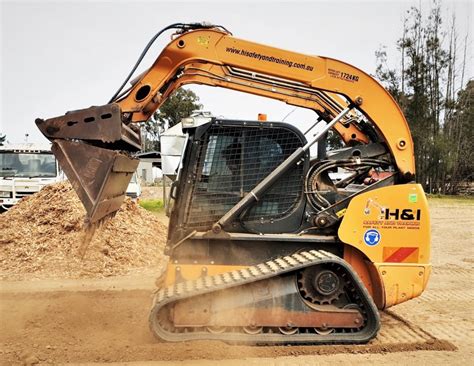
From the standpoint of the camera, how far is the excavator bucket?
470cm

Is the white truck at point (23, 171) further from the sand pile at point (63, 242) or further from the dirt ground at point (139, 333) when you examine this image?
the dirt ground at point (139, 333)

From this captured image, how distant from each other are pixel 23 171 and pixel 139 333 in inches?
408

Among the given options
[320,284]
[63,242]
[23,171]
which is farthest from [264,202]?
[23,171]

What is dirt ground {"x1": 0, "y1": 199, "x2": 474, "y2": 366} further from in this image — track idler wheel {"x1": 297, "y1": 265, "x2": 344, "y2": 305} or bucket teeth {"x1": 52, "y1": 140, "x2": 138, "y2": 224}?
bucket teeth {"x1": 52, "y1": 140, "x2": 138, "y2": 224}

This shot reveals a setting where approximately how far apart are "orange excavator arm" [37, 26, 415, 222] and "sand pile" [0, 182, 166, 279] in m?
3.46

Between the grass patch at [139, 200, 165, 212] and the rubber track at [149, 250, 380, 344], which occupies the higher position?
the grass patch at [139, 200, 165, 212]

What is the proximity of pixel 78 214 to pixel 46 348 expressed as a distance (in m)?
5.26

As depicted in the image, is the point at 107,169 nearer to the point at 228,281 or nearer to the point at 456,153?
the point at 228,281

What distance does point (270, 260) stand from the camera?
205 inches

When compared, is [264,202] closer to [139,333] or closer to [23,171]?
[139,333]

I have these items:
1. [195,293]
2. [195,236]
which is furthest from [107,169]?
[195,293]

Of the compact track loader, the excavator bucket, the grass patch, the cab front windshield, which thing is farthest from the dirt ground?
the grass patch

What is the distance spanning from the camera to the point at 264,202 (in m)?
5.37

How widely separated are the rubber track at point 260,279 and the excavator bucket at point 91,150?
3.70ft
